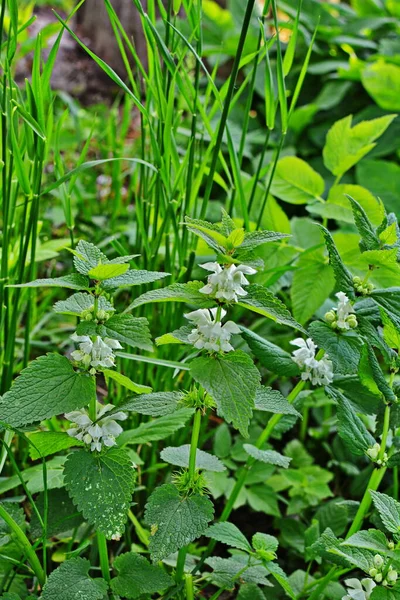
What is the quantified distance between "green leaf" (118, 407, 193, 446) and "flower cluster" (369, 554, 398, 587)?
30 centimetres

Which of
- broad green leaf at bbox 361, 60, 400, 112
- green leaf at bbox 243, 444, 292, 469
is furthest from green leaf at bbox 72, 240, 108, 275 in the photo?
broad green leaf at bbox 361, 60, 400, 112

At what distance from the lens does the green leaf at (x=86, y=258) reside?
741mm

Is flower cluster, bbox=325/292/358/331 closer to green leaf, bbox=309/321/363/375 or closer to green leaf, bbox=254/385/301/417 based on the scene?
green leaf, bbox=309/321/363/375

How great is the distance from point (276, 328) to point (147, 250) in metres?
0.54

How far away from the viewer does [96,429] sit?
78 centimetres

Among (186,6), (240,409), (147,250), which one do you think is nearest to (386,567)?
(240,409)

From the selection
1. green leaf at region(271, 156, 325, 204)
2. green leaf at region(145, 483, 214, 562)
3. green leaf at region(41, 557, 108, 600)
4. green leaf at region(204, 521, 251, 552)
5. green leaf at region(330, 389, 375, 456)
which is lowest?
green leaf at region(41, 557, 108, 600)

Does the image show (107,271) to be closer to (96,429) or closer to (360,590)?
(96,429)

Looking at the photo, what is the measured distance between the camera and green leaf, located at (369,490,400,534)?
74 cm

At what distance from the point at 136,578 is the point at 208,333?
32 cm

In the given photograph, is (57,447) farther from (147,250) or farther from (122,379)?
(147,250)

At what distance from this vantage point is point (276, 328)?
5.04 feet

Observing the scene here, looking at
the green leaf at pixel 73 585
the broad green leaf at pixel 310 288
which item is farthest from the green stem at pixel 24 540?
the broad green leaf at pixel 310 288

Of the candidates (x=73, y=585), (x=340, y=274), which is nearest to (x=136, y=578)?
(x=73, y=585)
